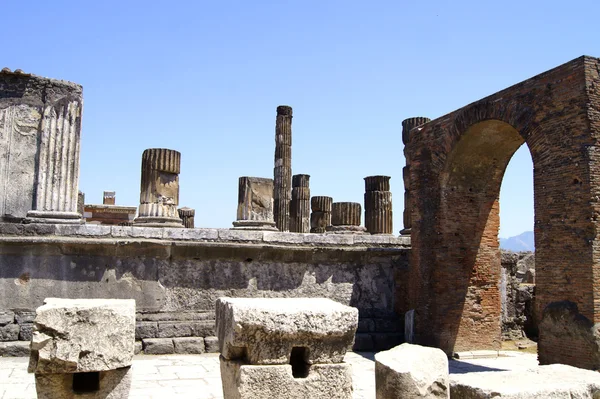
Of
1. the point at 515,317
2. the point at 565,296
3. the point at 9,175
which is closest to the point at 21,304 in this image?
the point at 9,175

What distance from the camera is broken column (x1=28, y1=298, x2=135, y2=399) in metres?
4.64

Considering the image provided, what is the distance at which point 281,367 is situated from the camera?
4602 millimetres

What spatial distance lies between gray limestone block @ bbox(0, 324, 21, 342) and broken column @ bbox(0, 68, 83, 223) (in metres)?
1.62

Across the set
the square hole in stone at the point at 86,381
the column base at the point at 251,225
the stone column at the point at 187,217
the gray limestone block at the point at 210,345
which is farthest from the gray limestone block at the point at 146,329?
the stone column at the point at 187,217

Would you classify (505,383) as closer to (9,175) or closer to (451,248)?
(451,248)

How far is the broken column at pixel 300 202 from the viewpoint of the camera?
2519 cm

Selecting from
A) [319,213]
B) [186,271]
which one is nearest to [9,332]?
[186,271]

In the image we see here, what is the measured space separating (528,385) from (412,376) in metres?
0.92

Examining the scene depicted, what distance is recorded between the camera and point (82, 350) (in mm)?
4695

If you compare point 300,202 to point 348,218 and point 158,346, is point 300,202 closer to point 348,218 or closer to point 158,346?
point 348,218

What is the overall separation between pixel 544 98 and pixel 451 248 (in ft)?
10.6

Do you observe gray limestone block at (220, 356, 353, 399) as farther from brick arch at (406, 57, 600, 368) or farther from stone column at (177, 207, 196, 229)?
stone column at (177, 207, 196, 229)

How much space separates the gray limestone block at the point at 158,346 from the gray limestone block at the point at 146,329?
84 mm

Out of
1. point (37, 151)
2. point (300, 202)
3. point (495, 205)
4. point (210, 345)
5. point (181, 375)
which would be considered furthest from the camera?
point (300, 202)
